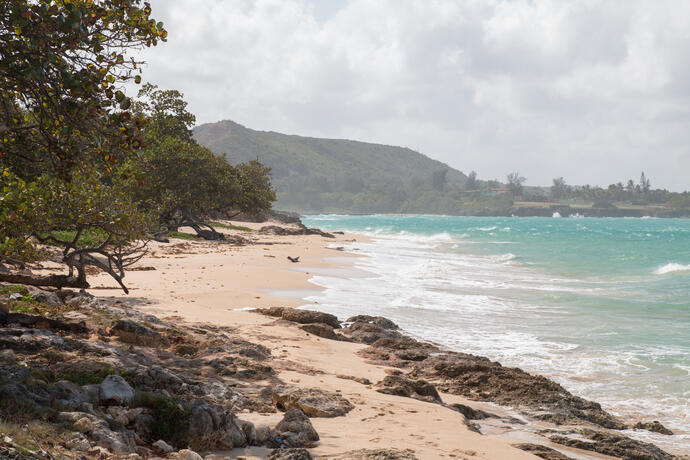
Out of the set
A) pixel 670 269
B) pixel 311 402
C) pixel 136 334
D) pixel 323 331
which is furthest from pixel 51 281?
pixel 670 269

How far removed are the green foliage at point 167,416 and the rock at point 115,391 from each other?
0.25 ft

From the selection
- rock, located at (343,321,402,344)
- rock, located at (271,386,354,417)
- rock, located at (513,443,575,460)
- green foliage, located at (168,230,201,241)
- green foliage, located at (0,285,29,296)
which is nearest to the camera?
rock, located at (513,443,575,460)

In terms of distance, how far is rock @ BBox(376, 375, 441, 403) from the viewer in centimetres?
832

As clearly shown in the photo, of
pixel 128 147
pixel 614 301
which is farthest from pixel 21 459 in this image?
pixel 614 301

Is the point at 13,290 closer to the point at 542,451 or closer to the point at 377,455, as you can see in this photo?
the point at 377,455

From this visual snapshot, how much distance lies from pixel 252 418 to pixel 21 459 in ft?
10.1

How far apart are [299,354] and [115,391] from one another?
192 inches

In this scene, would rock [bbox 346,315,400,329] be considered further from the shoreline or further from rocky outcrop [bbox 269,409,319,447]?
rocky outcrop [bbox 269,409,319,447]

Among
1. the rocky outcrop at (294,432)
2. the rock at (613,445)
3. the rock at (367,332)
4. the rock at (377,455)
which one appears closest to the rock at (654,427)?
the rock at (613,445)

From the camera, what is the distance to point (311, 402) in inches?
276

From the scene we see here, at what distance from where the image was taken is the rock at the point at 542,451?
21.3ft

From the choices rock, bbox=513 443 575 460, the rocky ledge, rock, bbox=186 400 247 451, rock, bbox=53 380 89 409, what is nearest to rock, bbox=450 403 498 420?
the rocky ledge

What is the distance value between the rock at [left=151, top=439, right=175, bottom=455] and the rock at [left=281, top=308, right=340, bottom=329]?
8001mm

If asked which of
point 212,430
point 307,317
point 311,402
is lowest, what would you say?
point 307,317
